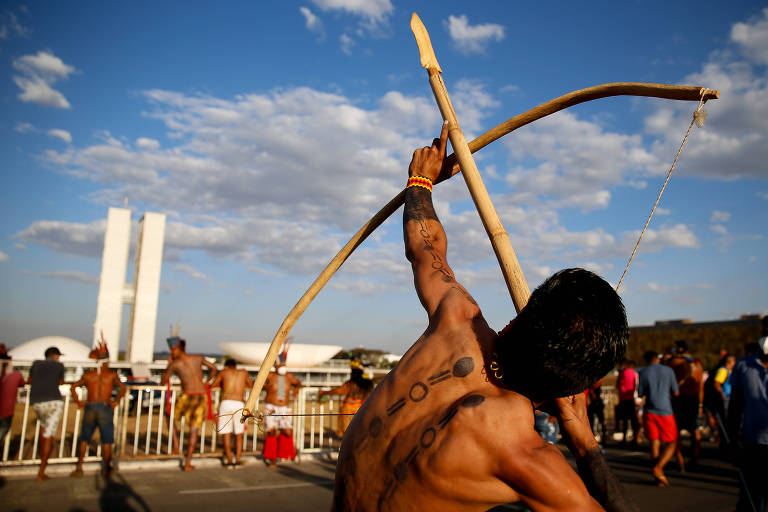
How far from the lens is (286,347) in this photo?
10.2m

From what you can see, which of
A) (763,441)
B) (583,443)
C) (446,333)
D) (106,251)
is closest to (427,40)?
(446,333)

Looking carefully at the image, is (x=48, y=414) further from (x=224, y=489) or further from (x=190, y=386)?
(x=224, y=489)

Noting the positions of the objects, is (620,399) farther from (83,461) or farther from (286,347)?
(83,461)

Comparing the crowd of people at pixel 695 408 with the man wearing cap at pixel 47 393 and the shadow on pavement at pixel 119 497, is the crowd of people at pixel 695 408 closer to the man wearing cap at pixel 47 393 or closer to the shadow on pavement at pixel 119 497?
the shadow on pavement at pixel 119 497

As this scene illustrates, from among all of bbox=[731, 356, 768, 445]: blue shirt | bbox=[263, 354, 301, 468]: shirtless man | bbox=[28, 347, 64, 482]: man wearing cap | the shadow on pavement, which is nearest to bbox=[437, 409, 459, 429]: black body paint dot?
bbox=[731, 356, 768, 445]: blue shirt

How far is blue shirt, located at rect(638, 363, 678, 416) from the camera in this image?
8.23 meters

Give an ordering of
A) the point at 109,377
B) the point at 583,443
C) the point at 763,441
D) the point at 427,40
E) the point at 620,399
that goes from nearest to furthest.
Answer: the point at 583,443 → the point at 427,40 → the point at 763,441 → the point at 109,377 → the point at 620,399

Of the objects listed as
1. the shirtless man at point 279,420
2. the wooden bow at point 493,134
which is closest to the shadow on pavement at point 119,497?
the shirtless man at point 279,420

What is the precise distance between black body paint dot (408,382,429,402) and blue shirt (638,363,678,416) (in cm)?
774

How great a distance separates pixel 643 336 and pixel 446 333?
113 feet

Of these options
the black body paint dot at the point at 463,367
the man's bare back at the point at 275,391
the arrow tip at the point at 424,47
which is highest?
the arrow tip at the point at 424,47

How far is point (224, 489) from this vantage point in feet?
23.7

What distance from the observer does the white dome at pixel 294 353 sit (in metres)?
24.0

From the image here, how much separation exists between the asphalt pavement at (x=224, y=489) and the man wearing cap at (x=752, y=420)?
1706mm
